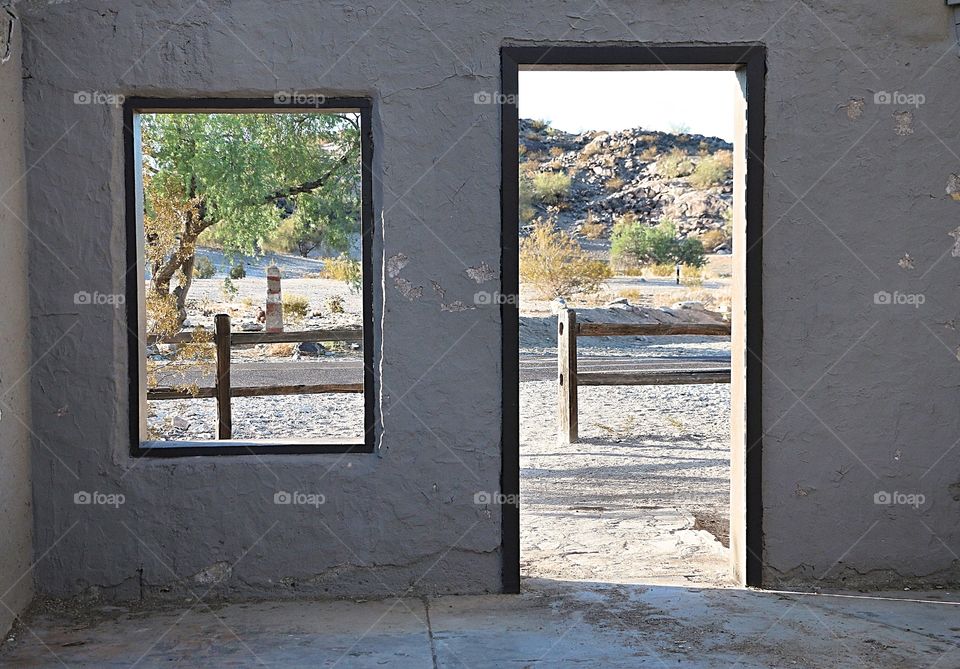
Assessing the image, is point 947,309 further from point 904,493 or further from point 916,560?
point 916,560

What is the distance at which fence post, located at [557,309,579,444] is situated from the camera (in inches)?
356

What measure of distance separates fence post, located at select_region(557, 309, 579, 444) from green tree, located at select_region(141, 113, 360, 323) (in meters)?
3.01

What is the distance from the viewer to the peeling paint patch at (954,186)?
15.5 feet

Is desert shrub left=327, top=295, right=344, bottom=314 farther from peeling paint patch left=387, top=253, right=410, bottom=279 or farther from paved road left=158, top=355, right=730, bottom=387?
peeling paint patch left=387, top=253, right=410, bottom=279

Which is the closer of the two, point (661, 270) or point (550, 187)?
point (661, 270)

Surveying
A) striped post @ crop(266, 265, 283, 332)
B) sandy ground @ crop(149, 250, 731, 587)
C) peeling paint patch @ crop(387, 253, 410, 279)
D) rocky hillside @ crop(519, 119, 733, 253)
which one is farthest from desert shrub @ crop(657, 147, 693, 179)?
peeling paint patch @ crop(387, 253, 410, 279)

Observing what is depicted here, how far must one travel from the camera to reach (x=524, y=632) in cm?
420

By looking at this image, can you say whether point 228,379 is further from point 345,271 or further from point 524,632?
point 345,271

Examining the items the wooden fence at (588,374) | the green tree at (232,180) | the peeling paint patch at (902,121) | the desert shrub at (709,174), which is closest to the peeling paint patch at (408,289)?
the peeling paint patch at (902,121)

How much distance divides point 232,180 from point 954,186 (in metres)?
6.82

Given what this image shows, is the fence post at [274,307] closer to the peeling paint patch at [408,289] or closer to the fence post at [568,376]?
the fence post at [568,376]

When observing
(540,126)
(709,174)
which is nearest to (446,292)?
(709,174)

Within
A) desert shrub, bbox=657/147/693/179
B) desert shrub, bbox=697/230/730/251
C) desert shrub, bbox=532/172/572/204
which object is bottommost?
desert shrub, bbox=697/230/730/251

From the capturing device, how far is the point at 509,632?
420cm
